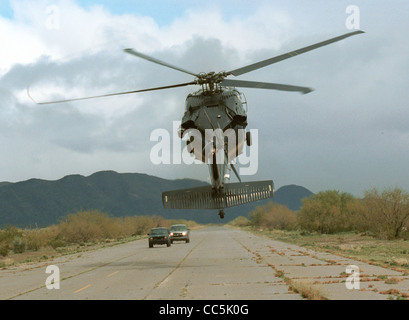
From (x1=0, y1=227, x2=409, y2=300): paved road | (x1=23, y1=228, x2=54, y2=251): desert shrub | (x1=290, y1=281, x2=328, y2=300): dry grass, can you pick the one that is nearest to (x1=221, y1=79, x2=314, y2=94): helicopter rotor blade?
(x1=0, y1=227, x2=409, y2=300): paved road

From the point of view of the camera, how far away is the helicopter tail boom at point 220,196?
20203 mm

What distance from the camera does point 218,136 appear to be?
2097cm

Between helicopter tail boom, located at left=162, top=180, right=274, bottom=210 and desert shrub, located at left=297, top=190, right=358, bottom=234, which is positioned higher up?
helicopter tail boom, located at left=162, top=180, right=274, bottom=210

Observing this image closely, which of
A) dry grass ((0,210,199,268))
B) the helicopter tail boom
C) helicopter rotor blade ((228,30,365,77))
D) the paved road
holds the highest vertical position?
helicopter rotor blade ((228,30,365,77))

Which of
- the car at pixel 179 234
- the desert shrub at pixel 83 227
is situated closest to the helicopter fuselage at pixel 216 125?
the car at pixel 179 234

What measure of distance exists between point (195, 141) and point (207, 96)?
7.21 ft

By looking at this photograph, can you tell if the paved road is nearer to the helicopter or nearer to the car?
the helicopter

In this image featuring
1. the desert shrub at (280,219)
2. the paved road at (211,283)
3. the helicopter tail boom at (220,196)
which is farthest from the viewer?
the desert shrub at (280,219)

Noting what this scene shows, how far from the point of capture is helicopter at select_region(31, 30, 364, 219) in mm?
20219

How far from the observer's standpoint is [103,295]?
13352 mm

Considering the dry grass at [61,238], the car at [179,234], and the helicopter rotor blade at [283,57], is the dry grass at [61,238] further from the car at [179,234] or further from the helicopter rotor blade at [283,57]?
the helicopter rotor blade at [283,57]

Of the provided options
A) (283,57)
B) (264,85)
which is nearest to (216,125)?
(264,85)
